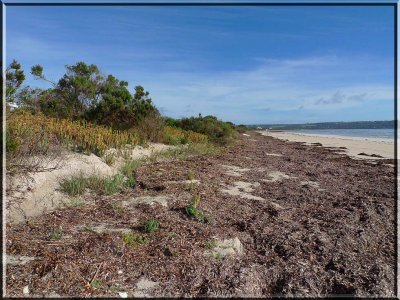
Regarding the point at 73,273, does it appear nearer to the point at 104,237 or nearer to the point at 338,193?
the point at 104,237

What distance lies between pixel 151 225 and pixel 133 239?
418 millimetres

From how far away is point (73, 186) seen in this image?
6117 mm

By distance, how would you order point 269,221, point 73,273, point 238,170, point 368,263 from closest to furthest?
point 73,273 < point 368,263 < point 269,221 < point 238,170

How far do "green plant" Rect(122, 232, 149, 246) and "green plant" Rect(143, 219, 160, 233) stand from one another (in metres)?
0.21

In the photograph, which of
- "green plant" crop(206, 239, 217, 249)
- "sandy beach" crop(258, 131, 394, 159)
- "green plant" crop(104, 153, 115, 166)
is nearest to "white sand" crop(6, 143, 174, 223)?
"green plant" crop(104, 153, 115, 166)

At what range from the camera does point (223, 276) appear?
3805 mm

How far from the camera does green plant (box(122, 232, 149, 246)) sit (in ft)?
14.3

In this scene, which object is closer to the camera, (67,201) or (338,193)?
(67,201)

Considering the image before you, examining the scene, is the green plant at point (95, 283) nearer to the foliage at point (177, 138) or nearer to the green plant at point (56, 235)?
the green plant at point (56, 235)

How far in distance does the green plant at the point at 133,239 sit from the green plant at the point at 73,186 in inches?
76.2

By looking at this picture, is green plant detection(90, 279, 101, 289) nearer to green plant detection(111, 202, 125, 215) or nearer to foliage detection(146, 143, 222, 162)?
green plant detection(111, 202, 125, 215)

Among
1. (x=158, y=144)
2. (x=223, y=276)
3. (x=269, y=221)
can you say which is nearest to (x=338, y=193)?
(x=269, y=221)

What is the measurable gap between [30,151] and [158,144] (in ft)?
26.1

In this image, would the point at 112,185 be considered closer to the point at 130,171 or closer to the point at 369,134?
the point at 130,171
